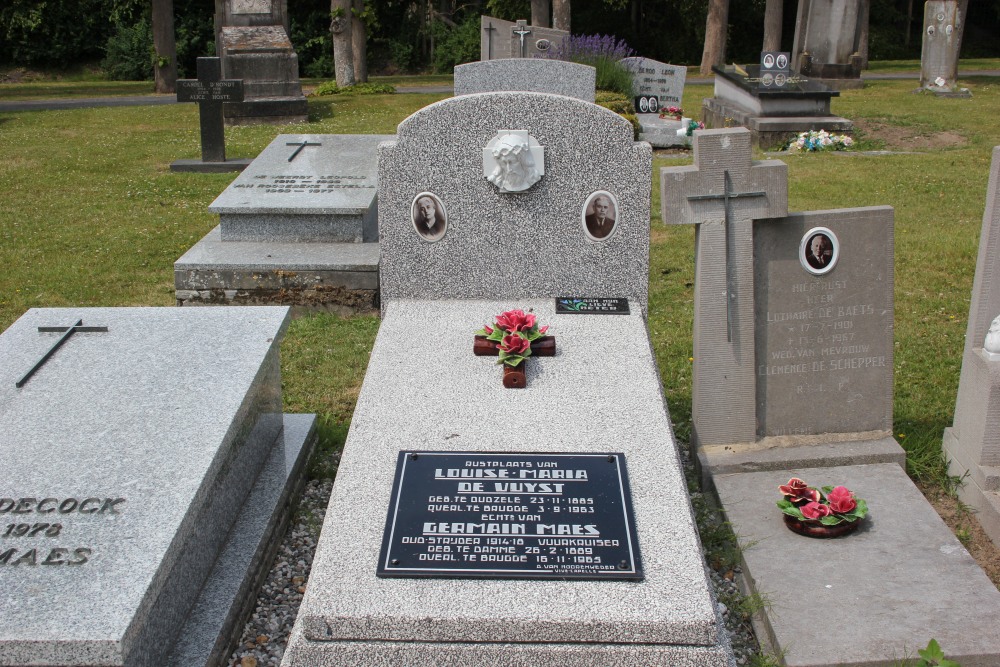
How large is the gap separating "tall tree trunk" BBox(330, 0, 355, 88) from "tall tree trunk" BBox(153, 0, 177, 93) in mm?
3873

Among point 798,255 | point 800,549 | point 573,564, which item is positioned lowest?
point 800,549

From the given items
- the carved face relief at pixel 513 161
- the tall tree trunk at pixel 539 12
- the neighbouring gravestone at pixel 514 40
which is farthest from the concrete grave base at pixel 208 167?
the tall tree trunk at pixel 539 12

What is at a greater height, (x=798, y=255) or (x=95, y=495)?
(x=798, y=255)

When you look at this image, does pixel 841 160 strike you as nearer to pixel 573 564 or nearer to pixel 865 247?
pixel 865 247

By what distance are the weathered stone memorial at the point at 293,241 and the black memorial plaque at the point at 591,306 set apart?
2.57m

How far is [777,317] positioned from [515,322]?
4.29 ft

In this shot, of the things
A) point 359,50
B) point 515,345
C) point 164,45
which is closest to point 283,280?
point 515,345

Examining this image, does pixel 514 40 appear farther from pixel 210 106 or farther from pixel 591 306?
pixel 591 306

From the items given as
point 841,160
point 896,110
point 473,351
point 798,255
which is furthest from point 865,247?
point 896,110

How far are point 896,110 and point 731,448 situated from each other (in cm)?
1297

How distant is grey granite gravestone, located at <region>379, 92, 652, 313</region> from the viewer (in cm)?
418

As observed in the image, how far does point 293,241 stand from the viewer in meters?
7.11

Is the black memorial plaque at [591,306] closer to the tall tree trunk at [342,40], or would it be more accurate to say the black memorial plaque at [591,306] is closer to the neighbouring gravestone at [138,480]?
the neighbouring gravestone at [138,480]

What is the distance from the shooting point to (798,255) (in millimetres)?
4309
